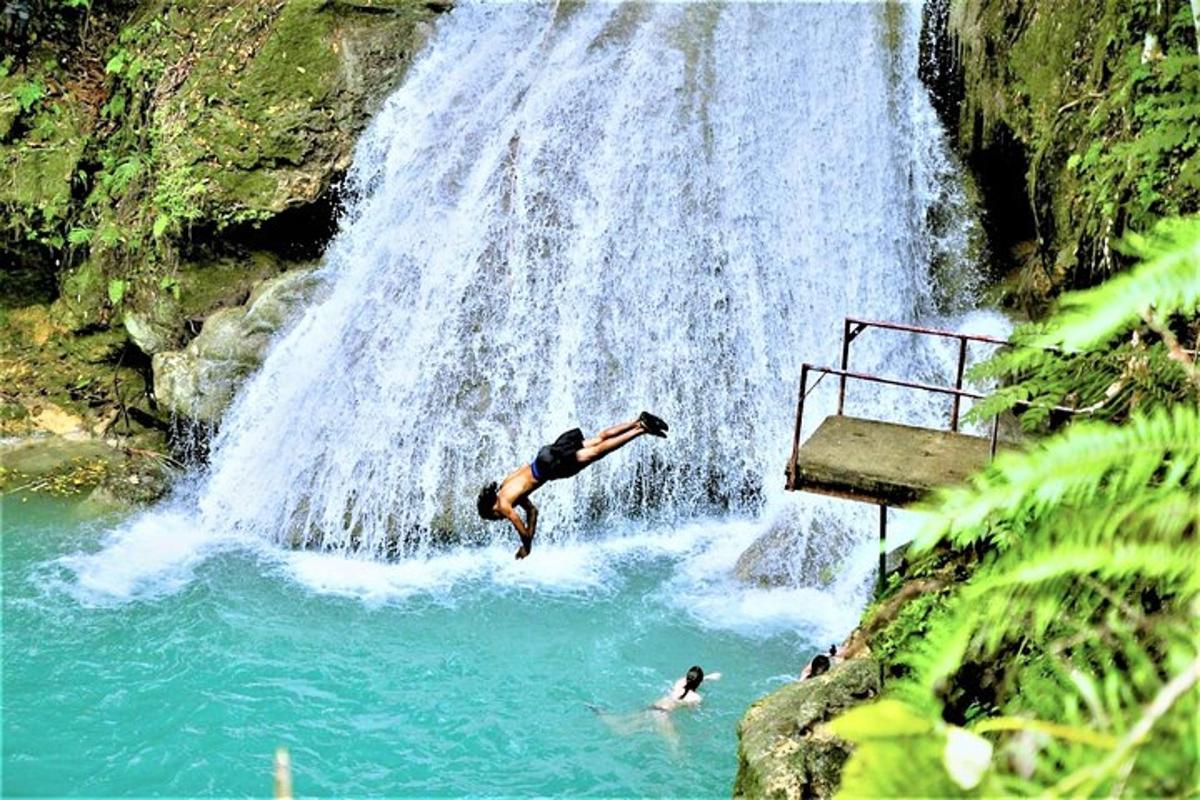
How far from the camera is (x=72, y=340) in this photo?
1308 centimetres

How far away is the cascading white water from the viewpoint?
35.6 ft

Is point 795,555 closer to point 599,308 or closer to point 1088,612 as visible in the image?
point 599,308

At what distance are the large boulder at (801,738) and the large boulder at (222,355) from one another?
7426 mm

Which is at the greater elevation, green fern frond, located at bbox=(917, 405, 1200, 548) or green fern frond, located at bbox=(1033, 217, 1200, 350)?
green fern frond, located at bbox=(1033, 217, 1200, 350)

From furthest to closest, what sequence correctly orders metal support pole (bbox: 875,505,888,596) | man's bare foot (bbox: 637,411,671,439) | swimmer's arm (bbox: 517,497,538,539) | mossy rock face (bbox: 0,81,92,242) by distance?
1. mossy rock face (bbox: 0,81,92,242)
2. swimmer's arm (bbox: 517,497,538,539)
3. man's bare foot (bbox: 637,411,671,439)
4. metal support pole (bbox: 875,505,888,596)

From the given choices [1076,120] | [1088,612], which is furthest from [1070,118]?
[1088,612]

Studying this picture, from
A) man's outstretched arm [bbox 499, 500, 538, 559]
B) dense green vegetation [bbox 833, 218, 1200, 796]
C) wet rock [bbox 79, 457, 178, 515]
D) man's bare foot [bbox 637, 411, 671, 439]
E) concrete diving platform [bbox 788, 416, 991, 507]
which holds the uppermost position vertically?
dense green vegetation [bbox 833, 218, 1200, 796]

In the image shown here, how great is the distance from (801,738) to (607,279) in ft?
21.7

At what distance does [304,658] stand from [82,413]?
18.4 ft

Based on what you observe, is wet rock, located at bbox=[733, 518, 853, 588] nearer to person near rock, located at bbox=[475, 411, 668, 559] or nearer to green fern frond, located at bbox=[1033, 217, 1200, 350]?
person near rock, located at bbox=[475, 411, 668, 559]

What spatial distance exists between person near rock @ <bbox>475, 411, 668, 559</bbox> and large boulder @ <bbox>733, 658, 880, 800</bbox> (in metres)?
1.49

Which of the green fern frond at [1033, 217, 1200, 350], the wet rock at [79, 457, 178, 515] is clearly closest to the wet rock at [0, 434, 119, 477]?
the wet rock at [79, 457, 178, 515]

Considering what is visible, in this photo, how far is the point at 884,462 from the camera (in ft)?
19.4

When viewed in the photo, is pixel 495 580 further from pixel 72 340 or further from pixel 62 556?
pixel 72 340
